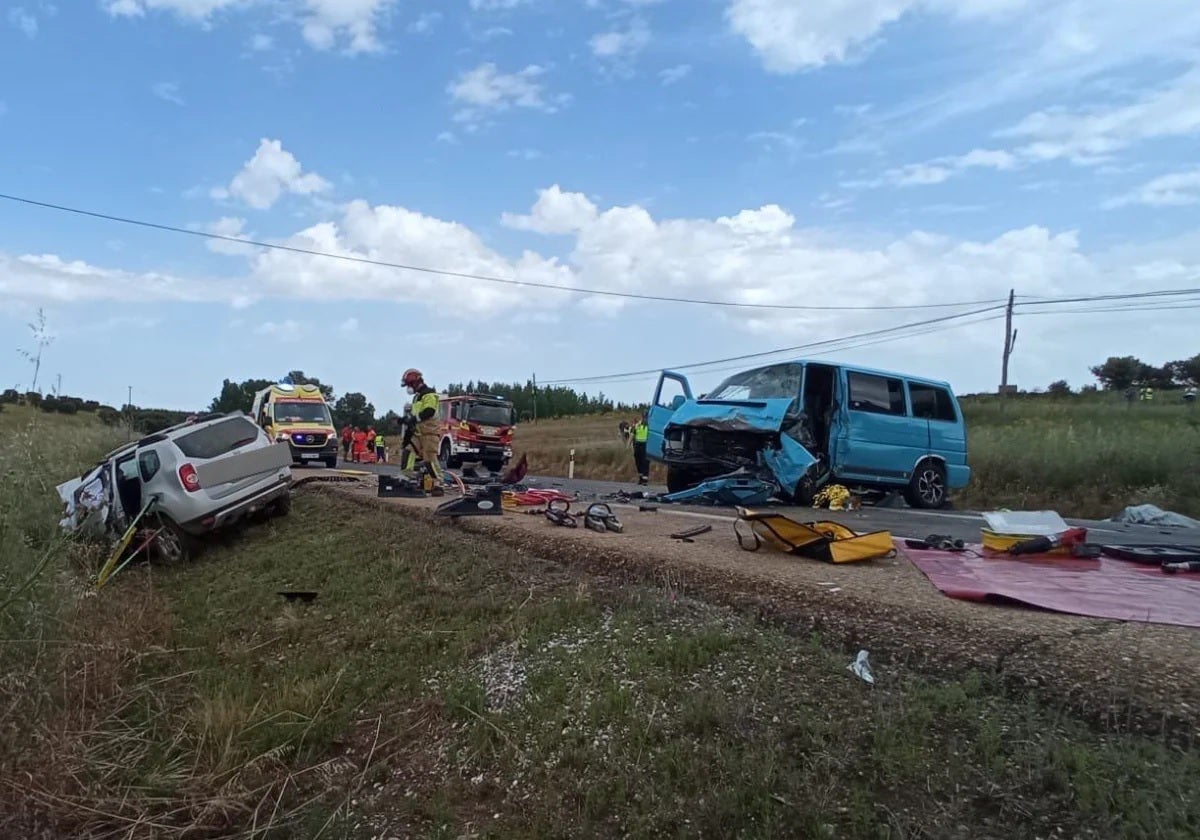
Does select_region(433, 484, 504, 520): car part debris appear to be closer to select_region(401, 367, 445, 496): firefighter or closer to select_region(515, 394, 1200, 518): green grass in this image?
select_region(401, 367, 445, 496): firefighter

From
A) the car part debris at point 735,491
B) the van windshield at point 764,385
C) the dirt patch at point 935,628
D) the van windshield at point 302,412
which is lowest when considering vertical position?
the dirt patch at point 935,628

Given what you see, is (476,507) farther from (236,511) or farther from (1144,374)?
(1144,374)

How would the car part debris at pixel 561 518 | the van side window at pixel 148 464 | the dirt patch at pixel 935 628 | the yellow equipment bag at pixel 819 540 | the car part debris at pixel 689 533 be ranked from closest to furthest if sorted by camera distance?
the dirt patch at pixel 935 628
the yellow equipment bag at pixel 819 540
the car part debris at pixel 689 533
the car part debris at pixel 561 518
the van side window at pixel 148 464

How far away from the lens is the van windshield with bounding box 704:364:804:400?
36.8ft

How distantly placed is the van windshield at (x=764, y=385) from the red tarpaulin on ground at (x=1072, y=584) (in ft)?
15.1

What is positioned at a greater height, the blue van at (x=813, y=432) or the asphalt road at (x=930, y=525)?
the blue van at (x=813, y=432)

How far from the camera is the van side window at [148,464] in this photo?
10359 mm

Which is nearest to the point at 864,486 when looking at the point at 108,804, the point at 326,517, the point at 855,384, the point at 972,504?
the point at 855,384

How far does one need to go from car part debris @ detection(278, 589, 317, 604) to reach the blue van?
538cm

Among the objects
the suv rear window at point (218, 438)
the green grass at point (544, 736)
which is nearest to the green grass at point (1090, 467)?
the green grass at point (544, 736)

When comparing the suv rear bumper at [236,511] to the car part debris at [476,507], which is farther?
the suv rear bumper at [236,511]

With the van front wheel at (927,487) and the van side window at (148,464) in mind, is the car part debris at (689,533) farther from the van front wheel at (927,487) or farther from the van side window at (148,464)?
the van side window at (148,464)

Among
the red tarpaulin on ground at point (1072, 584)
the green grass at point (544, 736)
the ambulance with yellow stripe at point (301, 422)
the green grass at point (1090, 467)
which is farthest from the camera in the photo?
the ambulance with yellow stripe at point (301, 422)

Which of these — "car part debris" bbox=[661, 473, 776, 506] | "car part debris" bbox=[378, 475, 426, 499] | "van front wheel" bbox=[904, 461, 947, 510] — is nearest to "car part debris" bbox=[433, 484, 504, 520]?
"car part debris" bbox=[378, 475, 426, 499]
